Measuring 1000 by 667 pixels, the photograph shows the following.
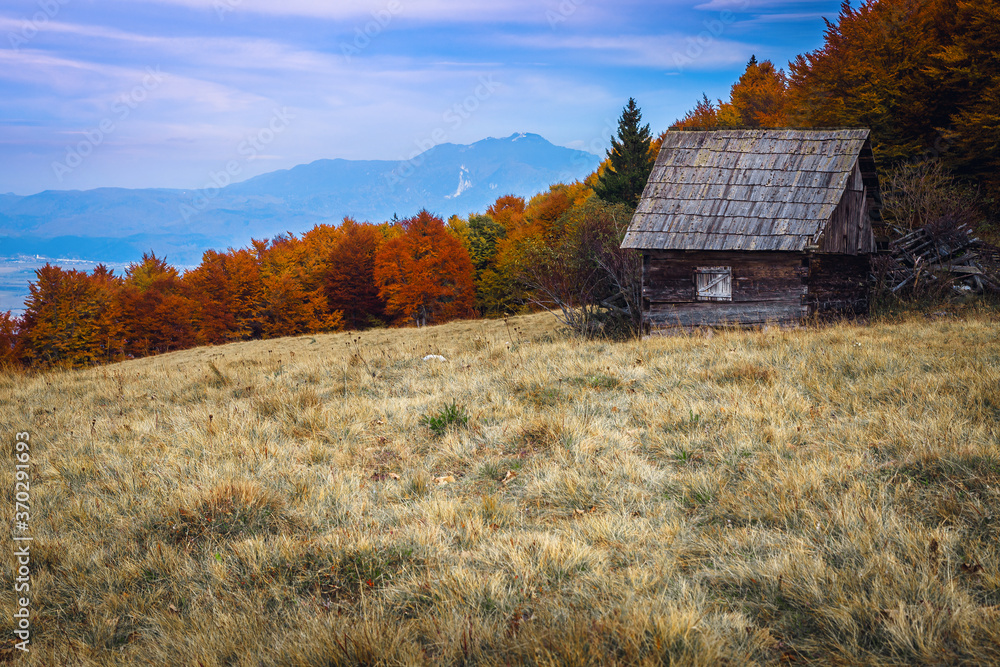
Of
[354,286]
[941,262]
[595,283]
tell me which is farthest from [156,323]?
[941,262]

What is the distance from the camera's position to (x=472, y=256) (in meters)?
49.4

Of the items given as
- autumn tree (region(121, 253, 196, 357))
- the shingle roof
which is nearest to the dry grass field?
the shingle roof

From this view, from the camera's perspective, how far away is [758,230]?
13.2 m

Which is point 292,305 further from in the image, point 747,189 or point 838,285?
point 838,285

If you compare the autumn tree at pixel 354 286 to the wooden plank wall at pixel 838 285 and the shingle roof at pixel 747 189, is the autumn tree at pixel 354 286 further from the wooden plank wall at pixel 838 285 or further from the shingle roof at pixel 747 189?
the wooden plank wall at pixel 838 285

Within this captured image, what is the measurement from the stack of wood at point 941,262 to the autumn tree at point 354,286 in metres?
38.5

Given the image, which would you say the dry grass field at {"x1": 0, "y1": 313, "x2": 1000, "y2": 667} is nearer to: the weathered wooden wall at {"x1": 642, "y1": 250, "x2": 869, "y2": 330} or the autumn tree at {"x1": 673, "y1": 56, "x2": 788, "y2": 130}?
the weathered wooden wall at {"x1": 642, "y1": 250, "x2": 869, "y2": 330}

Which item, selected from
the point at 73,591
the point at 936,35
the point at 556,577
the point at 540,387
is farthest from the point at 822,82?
the point at 73,591

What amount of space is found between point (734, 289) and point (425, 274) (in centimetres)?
3003

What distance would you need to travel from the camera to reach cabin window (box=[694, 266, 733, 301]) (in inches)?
545

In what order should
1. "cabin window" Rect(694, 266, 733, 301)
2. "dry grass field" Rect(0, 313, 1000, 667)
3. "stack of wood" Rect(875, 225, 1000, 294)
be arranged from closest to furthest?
"dry grass field" Rect(0, 313, 1000, 667), "cabin window" Rect(694, 266, 733, 301), "stack of wood" Rect(875, 225, 1000, 294)

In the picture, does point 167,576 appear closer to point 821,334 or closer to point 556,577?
point 556,577

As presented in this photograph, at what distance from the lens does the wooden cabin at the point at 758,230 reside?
13195 mm

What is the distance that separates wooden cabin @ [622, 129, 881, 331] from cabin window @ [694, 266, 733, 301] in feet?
0.09
